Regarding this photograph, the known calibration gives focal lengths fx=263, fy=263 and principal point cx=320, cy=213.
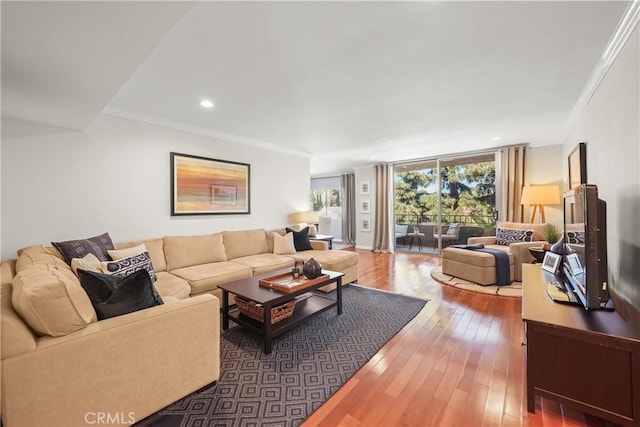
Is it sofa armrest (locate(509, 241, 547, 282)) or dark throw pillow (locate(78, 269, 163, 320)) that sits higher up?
dark throw pillow (locate(78, 269, 163, 320))

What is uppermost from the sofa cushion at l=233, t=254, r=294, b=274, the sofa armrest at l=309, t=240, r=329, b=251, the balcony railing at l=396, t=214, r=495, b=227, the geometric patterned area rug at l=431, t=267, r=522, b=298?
the balcony railing at l=396, t=214, r=495, b=227

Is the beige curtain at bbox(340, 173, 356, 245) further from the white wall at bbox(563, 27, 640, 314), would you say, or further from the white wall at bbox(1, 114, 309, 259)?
the white wall at bbox(563, 27, 640, 314)

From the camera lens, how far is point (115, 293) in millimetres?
1469

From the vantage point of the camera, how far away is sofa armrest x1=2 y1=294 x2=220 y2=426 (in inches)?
43.7

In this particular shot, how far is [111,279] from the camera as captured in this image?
1.56 meters

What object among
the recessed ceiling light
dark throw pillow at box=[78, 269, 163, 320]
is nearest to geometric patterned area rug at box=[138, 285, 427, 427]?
dark throw pillow at box=[78, 269, 163, 320]

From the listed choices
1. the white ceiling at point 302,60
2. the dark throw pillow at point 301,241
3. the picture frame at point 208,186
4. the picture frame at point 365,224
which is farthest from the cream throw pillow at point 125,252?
the picture frame at point 365,224

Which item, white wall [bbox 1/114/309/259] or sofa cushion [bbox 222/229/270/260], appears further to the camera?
sofa cushion [bbox 222/229/270/260]

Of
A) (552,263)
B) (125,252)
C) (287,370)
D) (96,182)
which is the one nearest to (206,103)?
(96,182)

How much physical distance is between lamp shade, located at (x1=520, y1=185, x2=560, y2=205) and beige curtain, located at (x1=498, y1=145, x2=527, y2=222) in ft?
1.62

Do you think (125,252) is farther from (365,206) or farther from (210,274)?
(365,206)

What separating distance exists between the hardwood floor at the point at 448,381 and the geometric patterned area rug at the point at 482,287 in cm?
49

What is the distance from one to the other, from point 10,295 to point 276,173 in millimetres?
3917

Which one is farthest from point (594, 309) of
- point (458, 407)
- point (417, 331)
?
point (417, 331)
